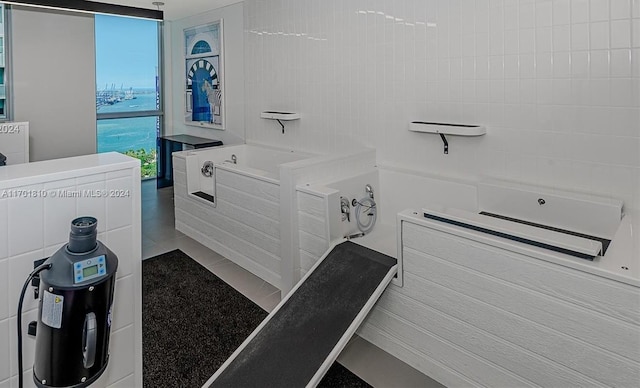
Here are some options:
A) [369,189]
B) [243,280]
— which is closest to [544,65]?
[369,189]

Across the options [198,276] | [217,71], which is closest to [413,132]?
[198,276]

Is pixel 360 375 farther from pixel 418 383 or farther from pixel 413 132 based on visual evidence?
pixel 413 132

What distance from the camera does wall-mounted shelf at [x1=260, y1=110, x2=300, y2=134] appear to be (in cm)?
407

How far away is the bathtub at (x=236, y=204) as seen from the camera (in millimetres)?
3121

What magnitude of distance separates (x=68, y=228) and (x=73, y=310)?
0.36 metres

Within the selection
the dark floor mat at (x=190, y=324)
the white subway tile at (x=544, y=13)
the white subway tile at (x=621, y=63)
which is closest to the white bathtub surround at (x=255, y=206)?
the dark floor mat at (x=190, y=324)

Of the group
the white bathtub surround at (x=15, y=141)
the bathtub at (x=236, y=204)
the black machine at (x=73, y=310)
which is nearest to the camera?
the black machine at (x=73, y=310)

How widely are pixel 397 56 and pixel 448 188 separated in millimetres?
1136

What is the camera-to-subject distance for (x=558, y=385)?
166cm

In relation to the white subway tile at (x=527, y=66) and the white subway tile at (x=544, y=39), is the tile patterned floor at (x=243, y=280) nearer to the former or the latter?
the white subway tile at (x=527, y=66)

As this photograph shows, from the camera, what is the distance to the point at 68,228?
4.73ft

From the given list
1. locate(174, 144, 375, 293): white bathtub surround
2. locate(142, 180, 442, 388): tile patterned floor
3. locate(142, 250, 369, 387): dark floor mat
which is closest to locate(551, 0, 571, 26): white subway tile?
locate(174, 144, 375, 293): white bathtub surround

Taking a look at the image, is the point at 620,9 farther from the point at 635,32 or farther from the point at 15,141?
the point at 15,141

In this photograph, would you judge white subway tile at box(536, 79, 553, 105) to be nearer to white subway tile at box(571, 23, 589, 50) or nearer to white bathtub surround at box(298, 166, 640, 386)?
white subway tile at box(571, 23, 589, 50)
